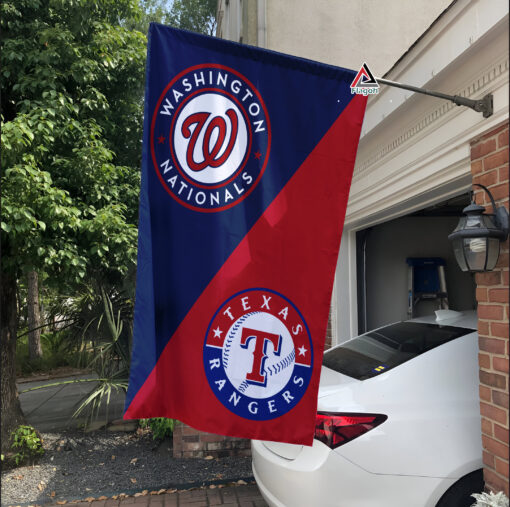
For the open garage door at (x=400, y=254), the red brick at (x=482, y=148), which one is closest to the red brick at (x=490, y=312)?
the red brick at (x=482, y=148)

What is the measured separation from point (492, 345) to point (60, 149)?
495 cm

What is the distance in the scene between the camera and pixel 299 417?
8.96ft

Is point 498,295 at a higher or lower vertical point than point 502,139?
lower

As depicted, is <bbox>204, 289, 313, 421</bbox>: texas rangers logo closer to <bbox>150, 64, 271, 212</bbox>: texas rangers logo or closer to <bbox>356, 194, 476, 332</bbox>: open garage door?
<bbox>150, 64, 271, 212</bbox>: texas rangers logo

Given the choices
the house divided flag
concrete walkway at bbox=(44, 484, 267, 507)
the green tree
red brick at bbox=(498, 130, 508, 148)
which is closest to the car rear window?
the house divided flag

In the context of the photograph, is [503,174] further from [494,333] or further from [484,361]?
[484,361]

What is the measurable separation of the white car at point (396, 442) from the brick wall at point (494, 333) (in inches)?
6.2

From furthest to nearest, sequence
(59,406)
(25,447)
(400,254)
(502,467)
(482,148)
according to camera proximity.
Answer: (59,406) → (400,254) → (25,447) → (482,148) → (502,467)

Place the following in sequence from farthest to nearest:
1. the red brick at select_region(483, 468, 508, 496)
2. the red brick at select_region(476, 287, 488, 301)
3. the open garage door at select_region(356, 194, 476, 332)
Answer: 1. the open garage door at select_region(356, 194, 476, 332)
2. the red brick at select_region(476, 287, 488, 301)
3. the red brick at select_region(483, 468, 508, 496)

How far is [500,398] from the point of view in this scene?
2.71 meters

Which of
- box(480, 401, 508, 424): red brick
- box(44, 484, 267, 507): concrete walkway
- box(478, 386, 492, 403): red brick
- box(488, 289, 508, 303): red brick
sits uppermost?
box(488, 289, 508, 303): red brick

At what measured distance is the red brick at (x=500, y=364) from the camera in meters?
2.67

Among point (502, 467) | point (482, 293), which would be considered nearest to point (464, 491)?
point (502, 467)

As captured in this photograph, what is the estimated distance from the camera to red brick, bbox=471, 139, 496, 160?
2.87 meters
